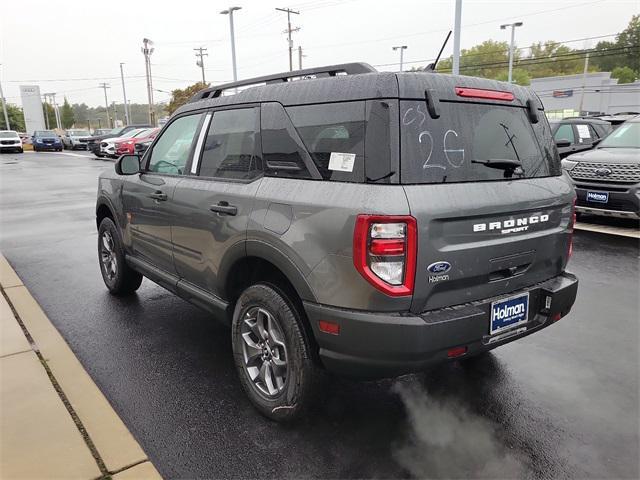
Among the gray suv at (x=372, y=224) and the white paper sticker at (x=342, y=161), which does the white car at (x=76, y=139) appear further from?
the white paper sticker at (x=342, y=161)

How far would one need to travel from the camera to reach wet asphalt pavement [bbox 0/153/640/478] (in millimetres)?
2457

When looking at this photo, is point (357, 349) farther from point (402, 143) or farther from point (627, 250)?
point (627, 250)

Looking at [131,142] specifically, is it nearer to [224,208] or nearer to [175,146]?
[175,146]

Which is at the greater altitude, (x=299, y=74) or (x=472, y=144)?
(x=299, y=74)

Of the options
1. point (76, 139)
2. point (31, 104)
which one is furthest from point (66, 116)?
point (76, 139)

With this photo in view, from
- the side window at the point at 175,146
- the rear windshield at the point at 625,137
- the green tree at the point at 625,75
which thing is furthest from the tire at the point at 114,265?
the green tree at the point at 625,75

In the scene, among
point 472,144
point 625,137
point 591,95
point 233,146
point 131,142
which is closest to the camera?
point 472,144

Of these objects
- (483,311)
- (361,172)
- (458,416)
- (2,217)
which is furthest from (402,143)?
(2,217)

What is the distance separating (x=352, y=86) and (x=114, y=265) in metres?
3.57

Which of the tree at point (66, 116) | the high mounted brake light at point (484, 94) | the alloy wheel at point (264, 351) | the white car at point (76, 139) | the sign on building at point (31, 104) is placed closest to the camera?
the high mounted brake light at point (484, 94)

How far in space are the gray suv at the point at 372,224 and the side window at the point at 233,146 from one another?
1 centimetres

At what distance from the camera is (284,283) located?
9.05ft

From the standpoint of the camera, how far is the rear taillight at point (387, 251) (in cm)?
218

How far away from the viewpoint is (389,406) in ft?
9.73
